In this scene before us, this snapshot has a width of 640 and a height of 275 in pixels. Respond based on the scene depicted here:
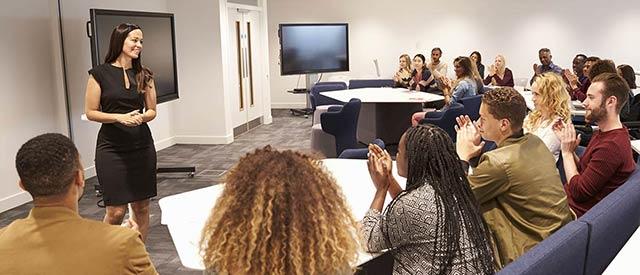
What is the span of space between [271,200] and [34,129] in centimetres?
521

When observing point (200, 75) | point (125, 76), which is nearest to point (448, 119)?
point (125, 76)

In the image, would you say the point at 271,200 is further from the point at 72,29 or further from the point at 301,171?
the point at 72,29

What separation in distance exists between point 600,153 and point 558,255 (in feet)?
3.60

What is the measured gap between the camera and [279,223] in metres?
1.33

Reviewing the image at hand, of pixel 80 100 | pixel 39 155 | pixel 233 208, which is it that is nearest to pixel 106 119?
pixel 39 155

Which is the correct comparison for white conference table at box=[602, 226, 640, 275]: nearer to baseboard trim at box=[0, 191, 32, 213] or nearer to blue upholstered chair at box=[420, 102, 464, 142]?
blue upholstered chair at box=[420, 102, 464, 142]

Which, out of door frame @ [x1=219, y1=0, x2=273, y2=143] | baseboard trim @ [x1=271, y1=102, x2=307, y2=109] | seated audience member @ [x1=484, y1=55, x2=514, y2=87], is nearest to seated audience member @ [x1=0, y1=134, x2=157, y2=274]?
door frame @ [x1=219, y1=0, x2=273, y2=143]

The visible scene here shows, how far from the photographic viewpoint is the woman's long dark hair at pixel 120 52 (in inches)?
140

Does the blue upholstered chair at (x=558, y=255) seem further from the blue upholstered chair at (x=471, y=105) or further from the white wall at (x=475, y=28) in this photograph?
the white wall at (x=475, y=28)

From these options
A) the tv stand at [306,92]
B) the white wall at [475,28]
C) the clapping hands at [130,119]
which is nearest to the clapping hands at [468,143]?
the clapping hands at [130,119]

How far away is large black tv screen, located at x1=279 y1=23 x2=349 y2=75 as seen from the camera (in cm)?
1134

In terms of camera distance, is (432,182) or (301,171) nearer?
(301,171)

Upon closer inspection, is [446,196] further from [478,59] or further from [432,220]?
[478,59]

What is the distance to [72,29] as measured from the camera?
639cm
